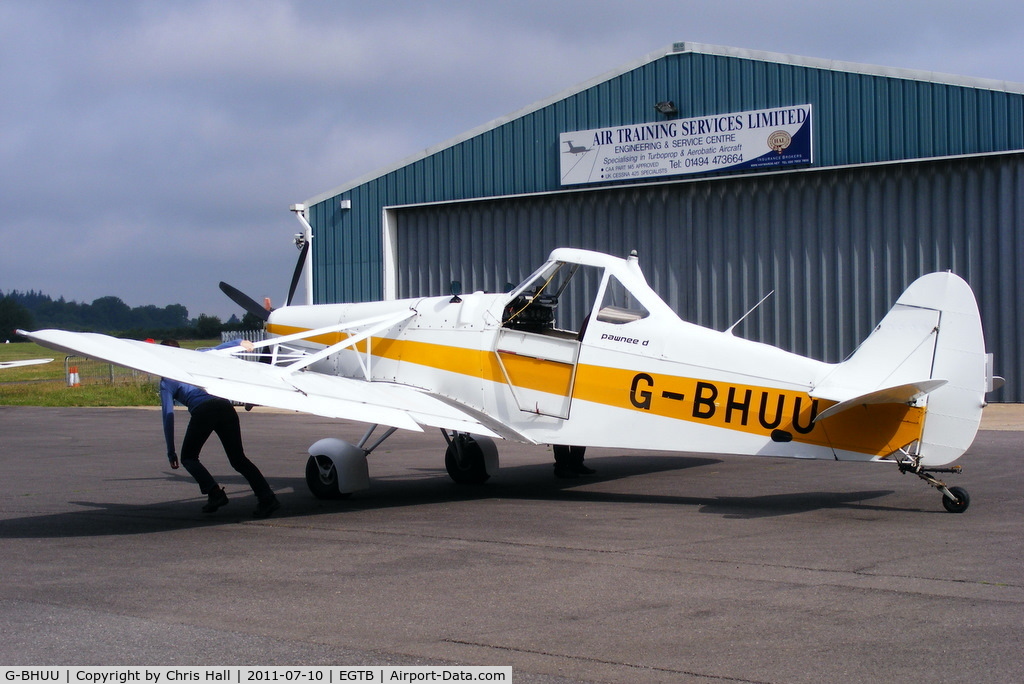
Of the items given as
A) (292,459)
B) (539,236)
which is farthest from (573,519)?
(539,236)

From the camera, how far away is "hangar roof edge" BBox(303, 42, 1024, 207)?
64.2ft

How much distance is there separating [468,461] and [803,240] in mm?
12646

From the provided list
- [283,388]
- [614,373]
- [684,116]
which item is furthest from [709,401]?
[684,116]

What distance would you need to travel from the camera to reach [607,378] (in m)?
9.91

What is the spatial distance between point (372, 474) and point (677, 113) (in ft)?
42.5

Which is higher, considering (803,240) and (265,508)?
(803,240)

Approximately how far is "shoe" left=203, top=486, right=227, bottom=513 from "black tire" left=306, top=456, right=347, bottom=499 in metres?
1.18

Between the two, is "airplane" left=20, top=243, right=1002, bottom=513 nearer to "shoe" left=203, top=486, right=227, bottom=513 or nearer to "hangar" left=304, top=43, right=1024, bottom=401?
"shoe" left=203, top=486, right=227, bottom=513

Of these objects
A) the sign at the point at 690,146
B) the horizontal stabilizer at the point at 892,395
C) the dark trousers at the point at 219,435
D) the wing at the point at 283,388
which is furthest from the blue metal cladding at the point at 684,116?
the dark trousers at the point at 219,435

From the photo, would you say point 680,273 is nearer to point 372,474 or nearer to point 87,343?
point 372,474

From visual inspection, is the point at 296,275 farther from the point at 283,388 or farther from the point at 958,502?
the point at 958,502

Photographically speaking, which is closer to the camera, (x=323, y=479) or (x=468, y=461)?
(x=323, y=479)

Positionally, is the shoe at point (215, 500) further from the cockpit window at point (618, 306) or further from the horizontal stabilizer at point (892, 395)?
the horizontal stabilizer at point (892, 395)

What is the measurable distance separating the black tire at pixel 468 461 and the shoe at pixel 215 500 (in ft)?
9.74
